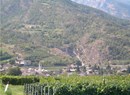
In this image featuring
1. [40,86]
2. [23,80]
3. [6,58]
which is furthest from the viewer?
[6,58]

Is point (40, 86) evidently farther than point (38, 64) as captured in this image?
No

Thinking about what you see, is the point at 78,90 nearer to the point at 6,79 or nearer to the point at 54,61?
the point at 6,79

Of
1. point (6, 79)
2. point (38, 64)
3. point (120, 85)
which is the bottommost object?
point (38, 64)

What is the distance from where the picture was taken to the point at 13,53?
19888 centimetres

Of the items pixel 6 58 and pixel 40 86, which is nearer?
pixel 40 86

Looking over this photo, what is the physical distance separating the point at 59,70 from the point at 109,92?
145 meters

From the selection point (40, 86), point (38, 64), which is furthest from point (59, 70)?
point (40, 86)

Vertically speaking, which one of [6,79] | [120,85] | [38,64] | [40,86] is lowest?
[38,64]

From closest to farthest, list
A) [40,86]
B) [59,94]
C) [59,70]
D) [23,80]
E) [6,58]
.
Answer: [59,94] < [40,86] < [23,80] < [59,70] < [6,58]

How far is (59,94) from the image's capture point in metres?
30.6

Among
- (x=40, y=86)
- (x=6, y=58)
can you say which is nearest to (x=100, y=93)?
(x=40, y=86)

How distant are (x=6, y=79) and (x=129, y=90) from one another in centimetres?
3927

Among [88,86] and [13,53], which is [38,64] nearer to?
[13,53]

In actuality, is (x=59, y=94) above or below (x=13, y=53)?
above
